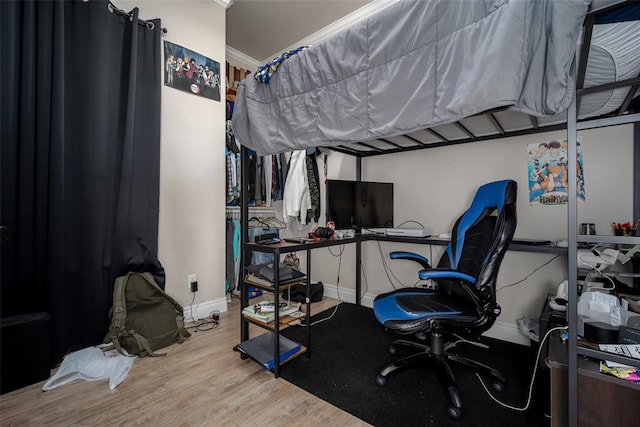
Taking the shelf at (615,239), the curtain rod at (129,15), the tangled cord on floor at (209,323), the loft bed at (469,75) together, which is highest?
the curtain rod at (129,15)

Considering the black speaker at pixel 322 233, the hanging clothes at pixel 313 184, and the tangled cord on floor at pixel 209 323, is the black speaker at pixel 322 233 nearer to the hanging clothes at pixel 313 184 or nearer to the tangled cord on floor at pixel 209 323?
the hanging clothes at pixel 313 184

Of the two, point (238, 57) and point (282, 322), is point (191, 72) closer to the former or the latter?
point (238, 57)

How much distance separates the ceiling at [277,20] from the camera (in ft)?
9.22

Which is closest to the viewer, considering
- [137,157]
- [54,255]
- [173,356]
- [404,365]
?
[404,365]

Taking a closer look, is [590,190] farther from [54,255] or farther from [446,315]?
[54,255]

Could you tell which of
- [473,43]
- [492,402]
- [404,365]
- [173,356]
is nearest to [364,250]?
[404,365]

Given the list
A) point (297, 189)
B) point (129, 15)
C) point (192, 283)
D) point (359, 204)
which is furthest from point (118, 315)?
point (129, 15)

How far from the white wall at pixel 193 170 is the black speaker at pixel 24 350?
815 mm

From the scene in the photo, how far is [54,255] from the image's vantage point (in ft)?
5.72

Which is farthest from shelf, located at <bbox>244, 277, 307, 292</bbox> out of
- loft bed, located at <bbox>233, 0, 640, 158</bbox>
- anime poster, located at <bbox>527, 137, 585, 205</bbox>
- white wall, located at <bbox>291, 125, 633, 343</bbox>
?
anime poster, located at <bbox>527, 137, 585, 205</bbox>

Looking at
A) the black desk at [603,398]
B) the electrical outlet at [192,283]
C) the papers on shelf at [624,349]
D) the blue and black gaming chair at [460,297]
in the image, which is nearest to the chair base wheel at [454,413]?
the blue and black gaming chair at [460,297]

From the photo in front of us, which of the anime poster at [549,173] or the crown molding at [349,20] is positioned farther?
the crown molding at [349,20]

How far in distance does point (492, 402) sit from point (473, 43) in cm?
176

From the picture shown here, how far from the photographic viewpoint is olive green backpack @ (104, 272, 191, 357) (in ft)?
6.19
